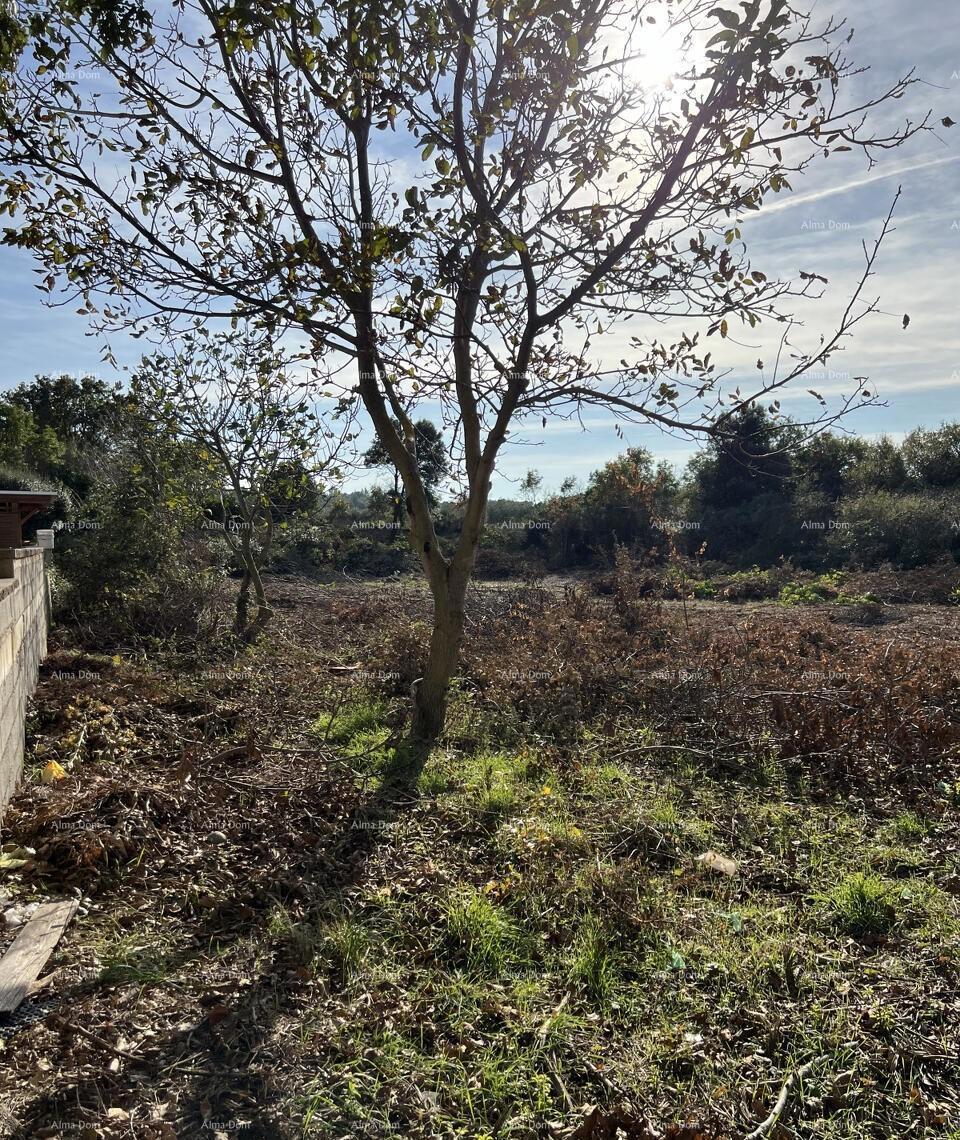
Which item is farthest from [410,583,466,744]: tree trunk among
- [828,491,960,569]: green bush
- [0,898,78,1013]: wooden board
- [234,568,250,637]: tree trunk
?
[828,491,960,569]: green bush

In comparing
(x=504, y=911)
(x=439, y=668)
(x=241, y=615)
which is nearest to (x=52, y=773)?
(x=439, y=668)

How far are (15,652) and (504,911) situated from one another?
340cm

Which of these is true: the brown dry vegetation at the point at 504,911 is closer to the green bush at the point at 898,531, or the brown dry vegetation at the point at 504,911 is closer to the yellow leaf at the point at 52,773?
the yellow leaf at the point at 52,773

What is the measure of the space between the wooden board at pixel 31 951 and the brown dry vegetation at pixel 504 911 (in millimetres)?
91

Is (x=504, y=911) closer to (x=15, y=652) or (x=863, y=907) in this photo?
(x=863, y=907)

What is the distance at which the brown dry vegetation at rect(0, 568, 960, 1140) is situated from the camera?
8.39 ft

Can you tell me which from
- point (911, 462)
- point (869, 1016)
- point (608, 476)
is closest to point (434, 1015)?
point (869, 1016)

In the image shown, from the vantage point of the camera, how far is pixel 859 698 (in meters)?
6.36

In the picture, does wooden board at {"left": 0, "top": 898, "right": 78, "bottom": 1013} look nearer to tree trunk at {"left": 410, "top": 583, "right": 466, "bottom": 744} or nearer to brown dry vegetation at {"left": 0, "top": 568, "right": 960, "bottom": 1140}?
brown dry vegetation at {"left": 0, "top": 568, "right": 960, "bottom": 1140}

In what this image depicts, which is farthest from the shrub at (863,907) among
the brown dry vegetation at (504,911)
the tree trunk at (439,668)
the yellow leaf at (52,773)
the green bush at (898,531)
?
the green bush at (898,531)

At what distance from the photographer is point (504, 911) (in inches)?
143

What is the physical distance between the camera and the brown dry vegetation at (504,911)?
256 cm

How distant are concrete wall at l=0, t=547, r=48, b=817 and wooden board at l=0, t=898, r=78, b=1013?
84 cm

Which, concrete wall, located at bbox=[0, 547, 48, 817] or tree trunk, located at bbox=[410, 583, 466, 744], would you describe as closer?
concrete wall, located at bbox=[0, 547, 48, 817]
